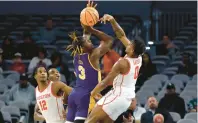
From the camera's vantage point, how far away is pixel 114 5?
2653cm

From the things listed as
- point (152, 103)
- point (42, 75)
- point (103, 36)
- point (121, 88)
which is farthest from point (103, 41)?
point (152, 103)

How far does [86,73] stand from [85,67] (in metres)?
0.09

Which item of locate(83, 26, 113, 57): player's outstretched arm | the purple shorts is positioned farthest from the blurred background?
locate(83, 26, 113, 57): player's outstretched arm

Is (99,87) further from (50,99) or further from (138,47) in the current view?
(50,99)

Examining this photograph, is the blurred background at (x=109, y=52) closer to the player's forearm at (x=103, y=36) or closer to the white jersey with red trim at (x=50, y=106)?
the white jersey with red trim at (x=50, y=106)

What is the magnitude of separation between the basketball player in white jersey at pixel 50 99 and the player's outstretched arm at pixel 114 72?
1.38 meters

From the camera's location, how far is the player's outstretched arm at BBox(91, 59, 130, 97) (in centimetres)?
1130

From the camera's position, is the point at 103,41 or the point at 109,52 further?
the point at 109,52

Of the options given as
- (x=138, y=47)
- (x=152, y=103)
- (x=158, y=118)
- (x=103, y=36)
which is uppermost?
(x=103, y=36)

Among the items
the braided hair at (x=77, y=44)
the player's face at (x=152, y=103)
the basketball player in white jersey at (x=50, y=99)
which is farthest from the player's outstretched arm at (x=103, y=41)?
the player's face at (x=152, y=103)

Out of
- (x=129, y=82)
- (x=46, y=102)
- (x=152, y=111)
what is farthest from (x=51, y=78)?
(x=152, y=111)

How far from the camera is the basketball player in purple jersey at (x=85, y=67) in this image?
1183 cm

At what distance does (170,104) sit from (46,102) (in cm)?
520

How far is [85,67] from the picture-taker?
11906 millimetres
